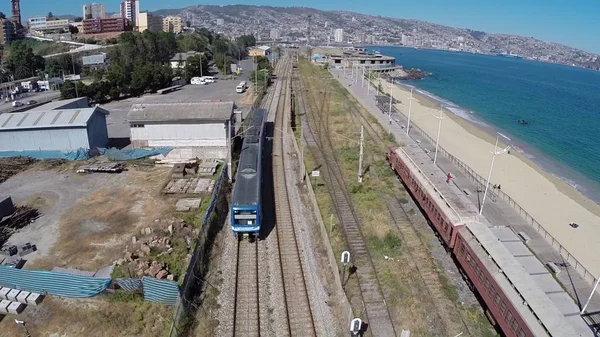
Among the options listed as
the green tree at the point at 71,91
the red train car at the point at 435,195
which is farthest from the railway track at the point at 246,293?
the green tree at the point at 71,91

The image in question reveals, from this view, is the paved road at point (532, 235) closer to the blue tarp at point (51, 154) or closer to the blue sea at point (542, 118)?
the blue sea at point (542, 118)

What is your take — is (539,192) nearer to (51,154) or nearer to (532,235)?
(532,235)

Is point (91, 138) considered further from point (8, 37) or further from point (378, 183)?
point (8, 37)

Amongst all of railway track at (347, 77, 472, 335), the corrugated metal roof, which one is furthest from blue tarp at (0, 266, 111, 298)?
the corrugated metal roof

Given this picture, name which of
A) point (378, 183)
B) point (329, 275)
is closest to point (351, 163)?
point (378, 183)

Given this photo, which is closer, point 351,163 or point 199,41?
point 351,163

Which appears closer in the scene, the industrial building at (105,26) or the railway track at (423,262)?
the railway track at (423,262)
